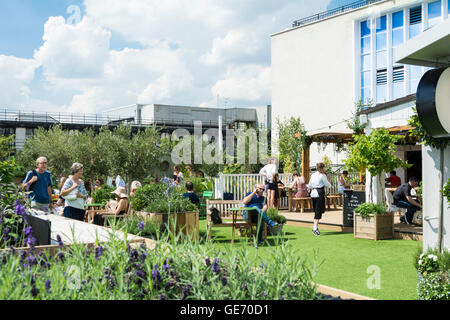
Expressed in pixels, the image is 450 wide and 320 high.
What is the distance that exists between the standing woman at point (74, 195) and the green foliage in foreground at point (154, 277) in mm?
4915

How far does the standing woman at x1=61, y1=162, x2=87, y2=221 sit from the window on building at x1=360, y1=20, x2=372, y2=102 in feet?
88.7

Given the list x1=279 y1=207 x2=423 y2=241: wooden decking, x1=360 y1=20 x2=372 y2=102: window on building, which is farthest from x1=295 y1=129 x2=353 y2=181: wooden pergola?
x1=360 y1=20 x2=372 y2=102: window on building

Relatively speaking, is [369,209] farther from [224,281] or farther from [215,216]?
A: [224,281]

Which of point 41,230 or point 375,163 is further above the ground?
point 375,163

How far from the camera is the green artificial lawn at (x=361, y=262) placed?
18.9 ft

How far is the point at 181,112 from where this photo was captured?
192 feet

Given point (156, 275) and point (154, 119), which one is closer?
point (156, 275)

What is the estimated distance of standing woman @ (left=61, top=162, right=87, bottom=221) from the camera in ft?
26.5

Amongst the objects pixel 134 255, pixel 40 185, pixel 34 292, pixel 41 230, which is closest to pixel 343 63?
pixel 40 185

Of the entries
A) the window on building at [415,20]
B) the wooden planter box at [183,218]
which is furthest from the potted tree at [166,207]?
the window on building at [415,20]

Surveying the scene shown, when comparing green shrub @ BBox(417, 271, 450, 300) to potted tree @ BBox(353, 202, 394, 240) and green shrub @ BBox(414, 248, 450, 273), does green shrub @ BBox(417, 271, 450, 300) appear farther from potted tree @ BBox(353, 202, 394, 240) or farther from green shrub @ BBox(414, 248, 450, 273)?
potted tree @ BBox(353, 202, 394, 240)

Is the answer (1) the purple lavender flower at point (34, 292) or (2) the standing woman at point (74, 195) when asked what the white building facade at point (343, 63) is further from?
(1) the purple lavender flower at point (34, 292)

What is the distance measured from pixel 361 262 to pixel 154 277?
216 inches

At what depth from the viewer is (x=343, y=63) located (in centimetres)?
3341
